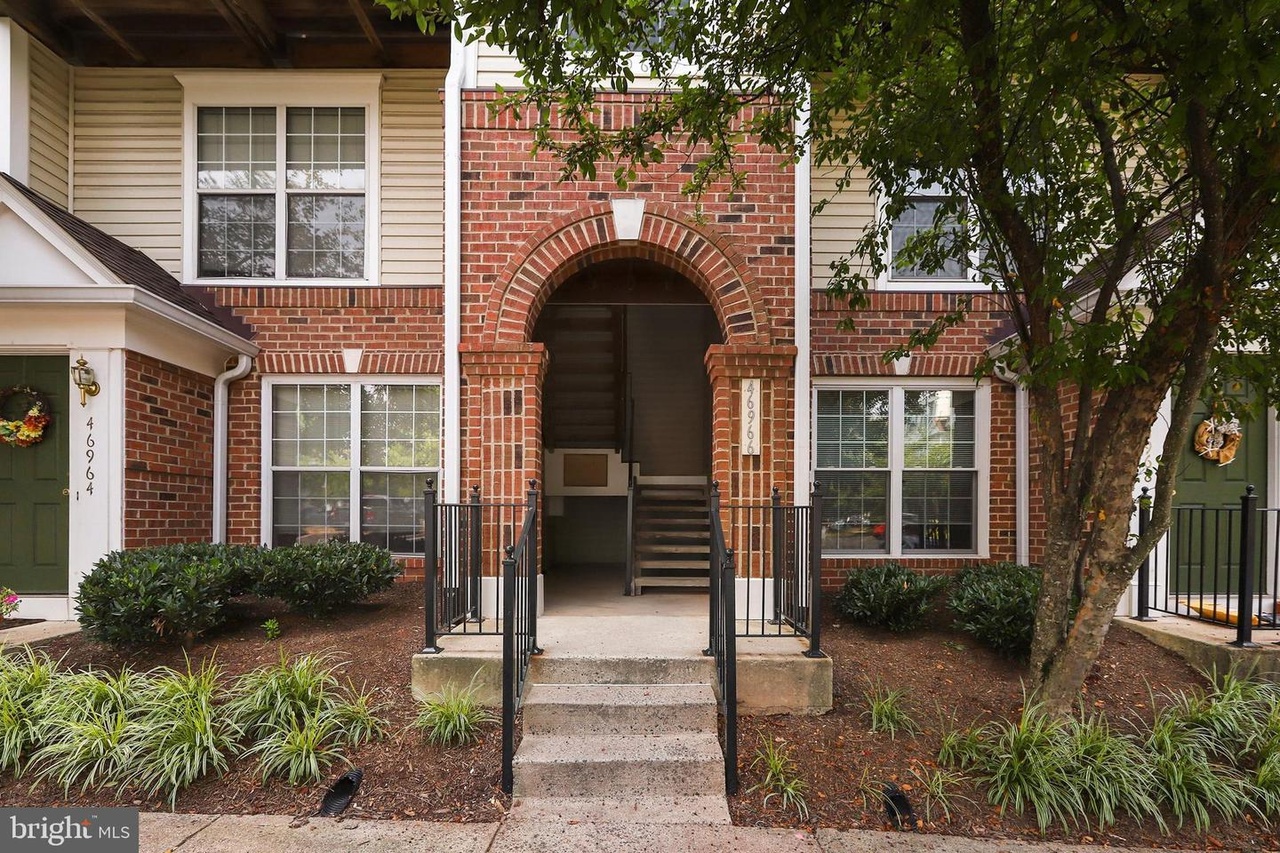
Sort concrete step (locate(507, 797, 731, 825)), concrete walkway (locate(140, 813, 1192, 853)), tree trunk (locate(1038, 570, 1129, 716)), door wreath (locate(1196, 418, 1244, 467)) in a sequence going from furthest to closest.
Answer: door wreath (locate(1196, 418, 1244, 467)), tree trunk (locate(1038, 570, 1129, 716)), concrete step (locate(507, 797, 731, 825)), concrete walkway (locate(140, 813, 1192, 853))

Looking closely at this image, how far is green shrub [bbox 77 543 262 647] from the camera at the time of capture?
4445mm

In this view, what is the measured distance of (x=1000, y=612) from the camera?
479cm

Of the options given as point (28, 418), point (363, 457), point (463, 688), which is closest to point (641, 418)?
point (363, 457)

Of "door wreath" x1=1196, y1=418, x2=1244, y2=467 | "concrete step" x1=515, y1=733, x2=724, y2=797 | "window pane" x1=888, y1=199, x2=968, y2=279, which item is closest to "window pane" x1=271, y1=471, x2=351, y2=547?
"concrete step" x1=515, y1=733, x2=724, y2=797

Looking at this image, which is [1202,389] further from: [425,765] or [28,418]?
[28,418]

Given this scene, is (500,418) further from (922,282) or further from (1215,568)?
(1215,568)

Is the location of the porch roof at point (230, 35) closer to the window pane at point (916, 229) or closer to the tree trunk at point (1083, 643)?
the window pane at point (916, 229)

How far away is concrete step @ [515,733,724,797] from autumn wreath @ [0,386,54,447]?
5025 mm

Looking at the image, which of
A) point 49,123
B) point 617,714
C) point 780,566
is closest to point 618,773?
point 617,714

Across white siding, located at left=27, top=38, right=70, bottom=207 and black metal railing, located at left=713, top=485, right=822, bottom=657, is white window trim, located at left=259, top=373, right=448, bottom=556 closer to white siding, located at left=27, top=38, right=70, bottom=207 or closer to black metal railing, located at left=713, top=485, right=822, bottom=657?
white siding, located at left=27, top=38, right=70, bottom=207

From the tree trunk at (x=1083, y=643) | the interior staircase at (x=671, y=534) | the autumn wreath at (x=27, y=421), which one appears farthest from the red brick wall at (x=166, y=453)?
the tree trunk at (x=1083, y=643)

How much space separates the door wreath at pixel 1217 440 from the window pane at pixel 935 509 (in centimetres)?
187

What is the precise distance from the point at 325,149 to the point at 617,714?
6290mm

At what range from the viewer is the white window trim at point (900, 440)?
6824 mm
